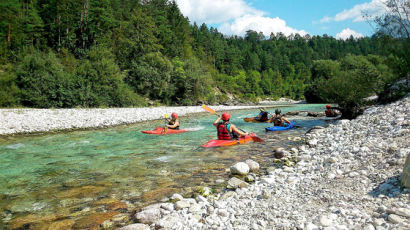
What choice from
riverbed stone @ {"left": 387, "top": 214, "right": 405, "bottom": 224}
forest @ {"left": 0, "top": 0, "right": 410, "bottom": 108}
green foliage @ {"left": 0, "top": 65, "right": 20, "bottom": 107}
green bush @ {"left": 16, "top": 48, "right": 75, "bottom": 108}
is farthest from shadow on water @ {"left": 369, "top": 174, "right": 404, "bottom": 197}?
green foliage @ {"left": 0, "top": 65, "right": 20, "bottom": 107}

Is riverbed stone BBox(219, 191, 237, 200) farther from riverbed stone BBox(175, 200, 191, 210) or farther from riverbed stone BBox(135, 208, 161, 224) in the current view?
riverbed stone BBox(135, 208, 161, 224)

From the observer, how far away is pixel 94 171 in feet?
22.4

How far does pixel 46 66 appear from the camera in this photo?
27828 millimetres

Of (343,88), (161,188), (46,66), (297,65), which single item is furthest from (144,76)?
(297,65)

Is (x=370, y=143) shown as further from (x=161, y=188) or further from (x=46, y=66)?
(x=46, y=66)

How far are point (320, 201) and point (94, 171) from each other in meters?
5.91

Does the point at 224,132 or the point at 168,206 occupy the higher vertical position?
the point at 224,132

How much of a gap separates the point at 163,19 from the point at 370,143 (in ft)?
179

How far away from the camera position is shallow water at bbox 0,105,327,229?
4.57 m

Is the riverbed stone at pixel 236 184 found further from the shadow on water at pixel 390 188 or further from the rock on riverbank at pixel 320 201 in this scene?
the shadow on water at pixel 390 188

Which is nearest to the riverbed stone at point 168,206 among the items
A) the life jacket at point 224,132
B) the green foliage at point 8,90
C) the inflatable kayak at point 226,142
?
the inflatable kayak at point 226,142

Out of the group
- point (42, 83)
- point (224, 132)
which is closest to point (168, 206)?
point (224, 132)

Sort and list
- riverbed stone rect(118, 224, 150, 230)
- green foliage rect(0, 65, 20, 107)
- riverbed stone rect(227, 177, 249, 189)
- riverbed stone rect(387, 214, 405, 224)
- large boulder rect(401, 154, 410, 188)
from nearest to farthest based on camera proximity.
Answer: riverbed stone rect(387, 214, 405, 224) < large boulder rect(401, 154, 410, 188) < riverbed stone rect(118, 224, 150, 230) < riverbed stone rect(227, 177, 249, 189) < green foliage rect(0, 65, 20, 107)

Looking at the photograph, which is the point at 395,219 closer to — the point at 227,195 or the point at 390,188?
the point at 390,188
